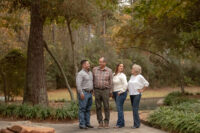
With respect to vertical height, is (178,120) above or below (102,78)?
below

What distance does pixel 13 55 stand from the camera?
14.4m

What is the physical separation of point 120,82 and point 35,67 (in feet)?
14.9

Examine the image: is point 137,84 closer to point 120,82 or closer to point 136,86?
point 136,86

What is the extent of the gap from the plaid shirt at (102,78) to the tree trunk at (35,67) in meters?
4.06

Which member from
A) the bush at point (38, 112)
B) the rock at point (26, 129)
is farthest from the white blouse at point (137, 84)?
the bush at point (38, 112)

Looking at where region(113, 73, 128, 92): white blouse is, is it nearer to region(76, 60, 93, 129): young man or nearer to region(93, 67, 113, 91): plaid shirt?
region(93, 67, 113, 91): plaid shirt

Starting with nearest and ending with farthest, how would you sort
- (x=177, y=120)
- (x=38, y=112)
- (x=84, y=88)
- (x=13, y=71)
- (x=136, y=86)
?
1. (x=177, y=120)
2. (x=136, y=86)
3. (x=84, y=88)
4. (x=38, y=112)
5. (x=13, y=71)

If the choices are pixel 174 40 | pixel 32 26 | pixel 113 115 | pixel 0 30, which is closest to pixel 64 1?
pixel 32 26

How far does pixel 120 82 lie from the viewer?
7.93 meters

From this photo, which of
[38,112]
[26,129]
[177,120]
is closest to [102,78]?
[177,120]

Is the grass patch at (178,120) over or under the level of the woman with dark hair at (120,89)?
under

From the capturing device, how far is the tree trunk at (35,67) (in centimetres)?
1120

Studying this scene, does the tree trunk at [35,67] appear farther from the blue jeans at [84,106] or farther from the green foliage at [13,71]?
the blue jeans at [84,106]

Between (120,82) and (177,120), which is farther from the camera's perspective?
(120,82)
